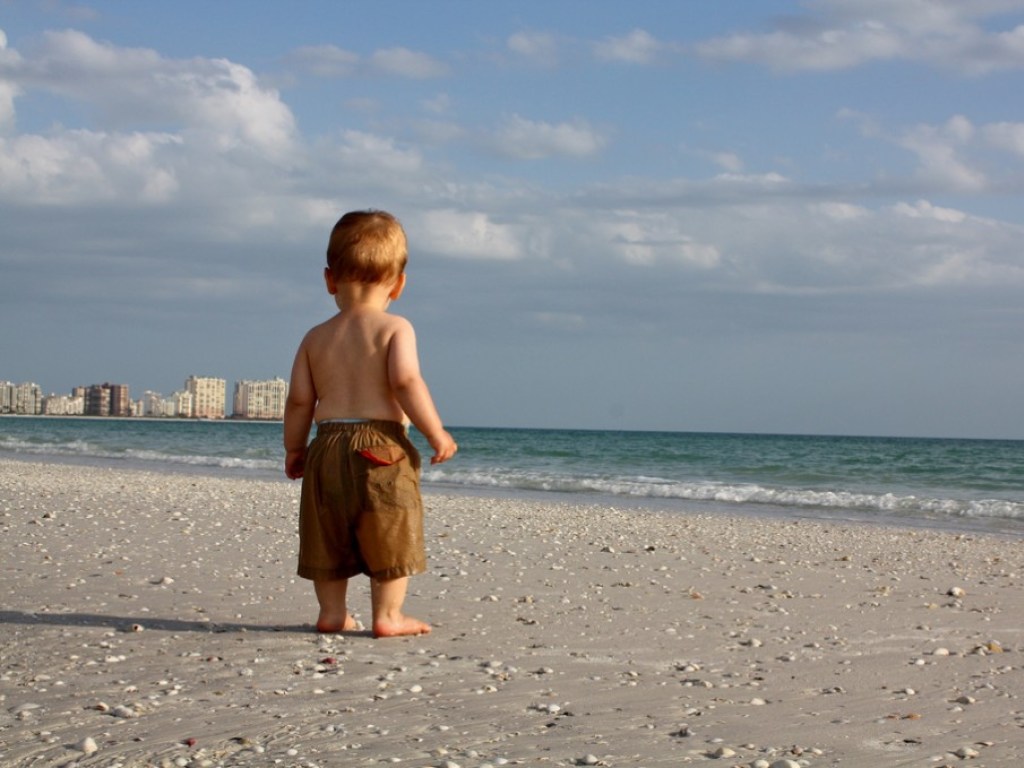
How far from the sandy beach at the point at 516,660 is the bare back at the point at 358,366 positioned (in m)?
0.99

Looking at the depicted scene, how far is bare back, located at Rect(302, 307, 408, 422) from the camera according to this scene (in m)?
4.88

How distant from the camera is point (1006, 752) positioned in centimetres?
340

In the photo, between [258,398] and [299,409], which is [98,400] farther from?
[299,409]

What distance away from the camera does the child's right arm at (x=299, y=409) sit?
197 inches

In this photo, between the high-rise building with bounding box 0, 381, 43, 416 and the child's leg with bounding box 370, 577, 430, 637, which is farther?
the high-rise building with bounding box 0, 381, 43, 416

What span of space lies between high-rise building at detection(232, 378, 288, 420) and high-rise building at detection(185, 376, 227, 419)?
647 cm

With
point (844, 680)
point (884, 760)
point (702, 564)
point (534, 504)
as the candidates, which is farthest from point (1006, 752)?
point (534, 504)

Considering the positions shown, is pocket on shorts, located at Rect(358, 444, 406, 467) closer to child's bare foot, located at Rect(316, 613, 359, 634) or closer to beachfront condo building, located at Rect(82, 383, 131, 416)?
child's bare foot, located at Rect(316, 613, 359, 634)

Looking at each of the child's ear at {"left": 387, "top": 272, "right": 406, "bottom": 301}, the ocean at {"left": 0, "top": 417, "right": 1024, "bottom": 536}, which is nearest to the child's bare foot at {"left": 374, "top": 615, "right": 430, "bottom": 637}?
the child's ear at {"left": 387, "top": 272, "right": 406, "bottom": 301}

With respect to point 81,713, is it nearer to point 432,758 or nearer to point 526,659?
point 432,758

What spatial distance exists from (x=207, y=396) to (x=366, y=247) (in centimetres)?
13364

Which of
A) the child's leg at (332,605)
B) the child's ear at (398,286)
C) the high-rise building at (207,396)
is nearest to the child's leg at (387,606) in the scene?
the child's leg at (332,605)

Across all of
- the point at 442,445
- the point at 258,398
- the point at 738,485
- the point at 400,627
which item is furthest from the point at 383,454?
the point at 258,398

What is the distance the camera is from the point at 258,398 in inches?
4712
